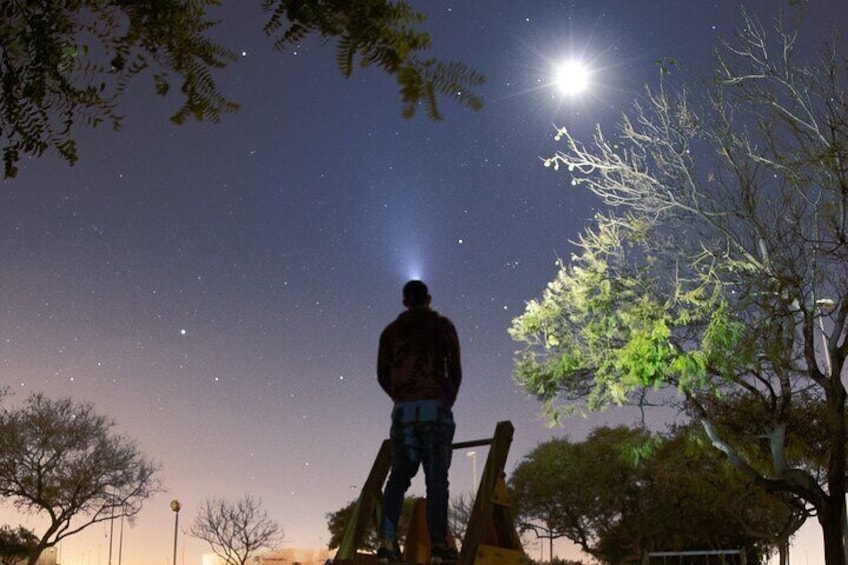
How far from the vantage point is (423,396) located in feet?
21.8

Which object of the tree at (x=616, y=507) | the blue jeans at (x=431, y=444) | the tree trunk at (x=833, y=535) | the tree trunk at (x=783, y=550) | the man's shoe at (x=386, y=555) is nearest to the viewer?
the blue jeans at (x=431, y=444)

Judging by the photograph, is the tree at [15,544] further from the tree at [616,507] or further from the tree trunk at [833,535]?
the tree trunk at [833,535]

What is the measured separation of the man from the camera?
6613 mm

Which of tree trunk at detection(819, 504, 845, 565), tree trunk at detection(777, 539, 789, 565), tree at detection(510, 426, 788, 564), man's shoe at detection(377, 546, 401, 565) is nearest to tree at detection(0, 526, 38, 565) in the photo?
tree at detection(510, 426, 788, 564)

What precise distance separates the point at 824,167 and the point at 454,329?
1604cm

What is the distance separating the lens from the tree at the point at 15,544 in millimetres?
55375

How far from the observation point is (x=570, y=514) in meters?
56.7

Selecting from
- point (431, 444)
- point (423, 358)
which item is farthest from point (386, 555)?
point (423, 358)

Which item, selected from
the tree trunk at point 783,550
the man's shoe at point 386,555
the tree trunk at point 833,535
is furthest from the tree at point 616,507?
the man's shoe at point 386,555

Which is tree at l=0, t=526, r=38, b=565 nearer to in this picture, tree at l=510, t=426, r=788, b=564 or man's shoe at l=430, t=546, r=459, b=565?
tree at l=510, t=426, r=788, b=564

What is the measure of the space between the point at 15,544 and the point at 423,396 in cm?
5636

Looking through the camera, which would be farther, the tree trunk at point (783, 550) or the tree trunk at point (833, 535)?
the tree trunk at point (783, 550)

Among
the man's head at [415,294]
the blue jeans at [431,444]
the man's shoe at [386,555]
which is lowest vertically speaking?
the man's shoe at [386,555]

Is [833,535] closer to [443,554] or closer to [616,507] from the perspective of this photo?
[443,554]
